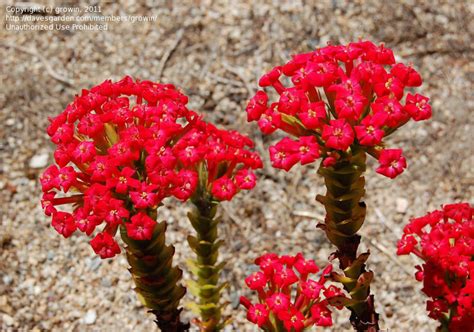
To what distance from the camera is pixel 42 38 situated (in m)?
6.50

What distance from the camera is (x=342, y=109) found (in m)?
2.74

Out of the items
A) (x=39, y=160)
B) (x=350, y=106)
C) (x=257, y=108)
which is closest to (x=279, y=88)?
(x=257, y=108)

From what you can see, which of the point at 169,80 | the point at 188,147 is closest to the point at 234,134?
the point at 188,147

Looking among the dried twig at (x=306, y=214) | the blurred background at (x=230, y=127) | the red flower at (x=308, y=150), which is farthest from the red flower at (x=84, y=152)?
the dried twig at (x=306, y=214)

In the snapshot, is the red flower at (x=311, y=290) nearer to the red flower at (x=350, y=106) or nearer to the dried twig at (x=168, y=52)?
the red flower at (x=350, y=106)

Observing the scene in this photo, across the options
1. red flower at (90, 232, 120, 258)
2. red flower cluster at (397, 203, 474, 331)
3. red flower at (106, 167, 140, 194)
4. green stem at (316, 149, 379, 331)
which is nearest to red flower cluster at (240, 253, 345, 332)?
green stem at (316, 149, 379, 331)

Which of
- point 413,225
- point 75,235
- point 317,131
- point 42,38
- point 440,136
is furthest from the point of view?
point 42,38

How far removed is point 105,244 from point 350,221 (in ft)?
3.45

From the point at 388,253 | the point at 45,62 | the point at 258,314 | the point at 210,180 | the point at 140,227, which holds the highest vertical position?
the point at 140,227

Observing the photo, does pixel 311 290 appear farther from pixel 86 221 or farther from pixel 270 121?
pixel 86 221

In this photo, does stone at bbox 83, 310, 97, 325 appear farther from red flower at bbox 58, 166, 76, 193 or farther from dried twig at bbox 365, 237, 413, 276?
red flower at bbox 58, 166, 76, 193

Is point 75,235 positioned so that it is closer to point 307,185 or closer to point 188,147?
point 307,185

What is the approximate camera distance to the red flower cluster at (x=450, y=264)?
11.0 feet

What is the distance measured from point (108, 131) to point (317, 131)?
0.96 metres
